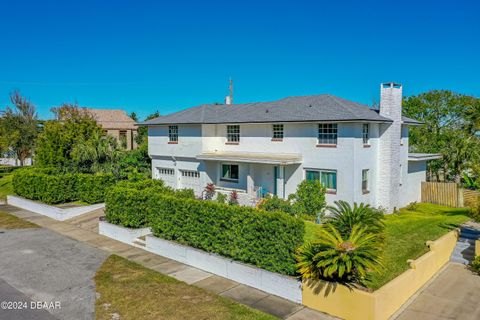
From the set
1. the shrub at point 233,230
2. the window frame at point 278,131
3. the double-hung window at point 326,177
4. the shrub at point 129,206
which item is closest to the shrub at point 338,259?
the shrub at point 233,230

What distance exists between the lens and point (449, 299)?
1203 cm

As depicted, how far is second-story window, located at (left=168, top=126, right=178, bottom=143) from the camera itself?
30.6 meters

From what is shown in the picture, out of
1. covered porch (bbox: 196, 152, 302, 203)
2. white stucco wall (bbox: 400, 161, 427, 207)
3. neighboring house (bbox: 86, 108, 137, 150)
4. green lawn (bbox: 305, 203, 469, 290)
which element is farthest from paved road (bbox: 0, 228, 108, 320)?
neighboring house (bbox: 86, 108, 137, 150)

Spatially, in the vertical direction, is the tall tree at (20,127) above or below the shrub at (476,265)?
above

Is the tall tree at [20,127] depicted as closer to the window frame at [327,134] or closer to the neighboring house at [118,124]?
the neighboring house at [118,124]

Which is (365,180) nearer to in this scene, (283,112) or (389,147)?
(389,147)

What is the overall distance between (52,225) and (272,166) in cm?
1428

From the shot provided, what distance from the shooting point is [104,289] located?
42.1ft

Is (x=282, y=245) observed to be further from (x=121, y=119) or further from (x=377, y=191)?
(x=121, y=119)

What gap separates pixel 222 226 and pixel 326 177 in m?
10.7

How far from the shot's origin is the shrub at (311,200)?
2269cm

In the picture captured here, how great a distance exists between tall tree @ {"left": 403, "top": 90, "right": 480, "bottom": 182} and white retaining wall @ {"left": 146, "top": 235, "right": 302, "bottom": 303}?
20633 millimetres

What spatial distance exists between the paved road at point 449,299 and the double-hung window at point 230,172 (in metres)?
16.4

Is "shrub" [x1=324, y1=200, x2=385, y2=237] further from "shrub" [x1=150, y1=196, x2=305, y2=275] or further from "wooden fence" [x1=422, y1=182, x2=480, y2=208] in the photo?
"wooden fence" [x1=422, y1=182, x2=480, y2=208]
